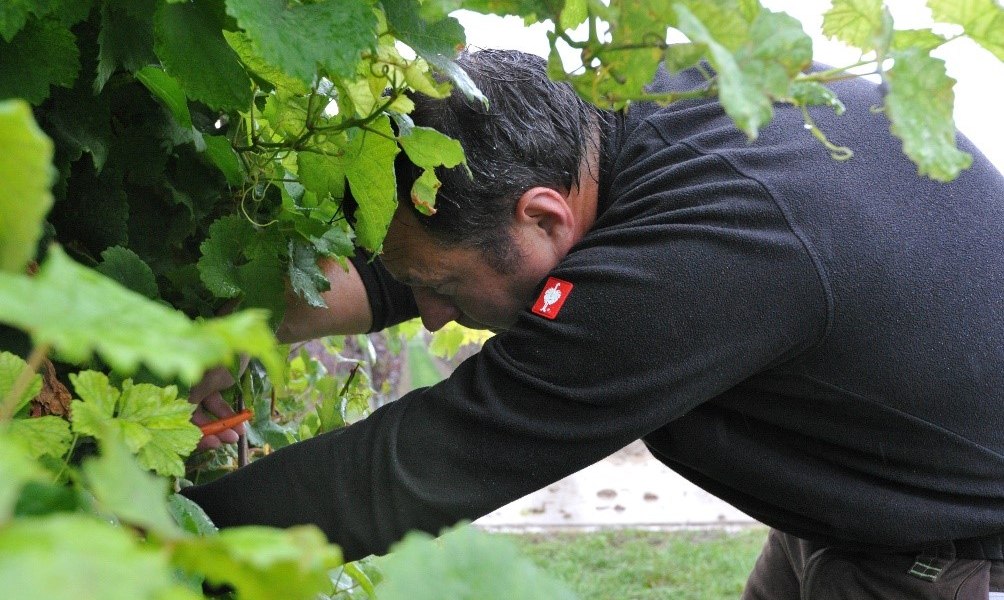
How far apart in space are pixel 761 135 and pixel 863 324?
0.37 meters

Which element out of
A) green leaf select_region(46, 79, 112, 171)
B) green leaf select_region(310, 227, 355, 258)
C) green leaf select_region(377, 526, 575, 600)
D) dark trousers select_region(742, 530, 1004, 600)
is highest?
green leaf select_region(377, 526, 575, 600)

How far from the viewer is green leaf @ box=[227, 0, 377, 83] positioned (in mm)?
861

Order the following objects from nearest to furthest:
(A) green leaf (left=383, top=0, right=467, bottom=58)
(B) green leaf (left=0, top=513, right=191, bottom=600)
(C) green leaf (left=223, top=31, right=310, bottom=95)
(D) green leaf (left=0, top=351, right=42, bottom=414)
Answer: (B) green leaf (left=0, top=513, right=191, bottom=600) < (D) green leaf (left=0, top=351, right=42, bottom=414) < (A) green leaf (left=383, top=0, right=467, bottom=58) < (C) green leaf (left=223, top=31, right=310, bottom=95)

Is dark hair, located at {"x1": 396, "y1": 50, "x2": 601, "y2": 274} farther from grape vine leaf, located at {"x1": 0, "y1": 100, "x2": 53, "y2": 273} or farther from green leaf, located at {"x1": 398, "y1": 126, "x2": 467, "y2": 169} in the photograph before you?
grape vine leaf, located at {"x1": 0, "y1": 100, "x2": 53, "y2": 273}

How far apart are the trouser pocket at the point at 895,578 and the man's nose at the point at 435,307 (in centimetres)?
103

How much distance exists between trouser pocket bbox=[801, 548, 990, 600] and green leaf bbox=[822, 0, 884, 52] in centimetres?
157

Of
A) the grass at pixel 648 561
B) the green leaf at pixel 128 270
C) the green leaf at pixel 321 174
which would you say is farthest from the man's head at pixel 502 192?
the grass at pixel 648 561

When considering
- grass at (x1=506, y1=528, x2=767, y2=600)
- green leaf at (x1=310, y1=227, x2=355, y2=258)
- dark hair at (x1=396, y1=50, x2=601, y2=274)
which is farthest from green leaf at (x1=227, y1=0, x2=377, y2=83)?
grass at (x1=506, y1=528, x2=767, y2=600)

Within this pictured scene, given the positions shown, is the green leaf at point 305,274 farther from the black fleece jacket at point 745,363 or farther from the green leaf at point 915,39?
the green leaf at point 915,39

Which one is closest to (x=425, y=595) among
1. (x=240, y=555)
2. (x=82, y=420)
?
(x=240, y=555)

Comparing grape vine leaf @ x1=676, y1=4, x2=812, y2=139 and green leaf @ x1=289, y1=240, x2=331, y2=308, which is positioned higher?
grape vine leaf @ x1=676, y1=4, x2=812, y2=139

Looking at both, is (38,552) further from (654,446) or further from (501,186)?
(654,446)

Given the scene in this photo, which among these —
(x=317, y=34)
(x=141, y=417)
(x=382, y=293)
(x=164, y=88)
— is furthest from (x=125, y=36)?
(x=382, y=293)

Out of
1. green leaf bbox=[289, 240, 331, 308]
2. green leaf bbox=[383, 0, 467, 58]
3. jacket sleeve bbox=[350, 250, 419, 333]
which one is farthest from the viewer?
jacket sleeve bbox=[350, 250, 419, 333]
